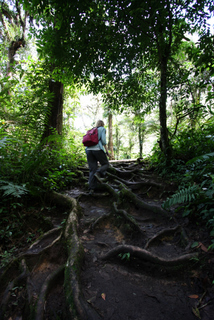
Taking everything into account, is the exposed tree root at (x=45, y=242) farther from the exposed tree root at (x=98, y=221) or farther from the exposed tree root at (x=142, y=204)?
the exposed tree root at (x=142, y=204)

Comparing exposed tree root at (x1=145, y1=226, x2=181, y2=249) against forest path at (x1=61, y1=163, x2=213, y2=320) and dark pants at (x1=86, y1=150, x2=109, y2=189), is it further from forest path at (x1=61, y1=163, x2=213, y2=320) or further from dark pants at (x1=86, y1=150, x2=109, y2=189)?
dark pants at (x1=86, y1=150, x2=109, y2=189)

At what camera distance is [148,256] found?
2.37 meters

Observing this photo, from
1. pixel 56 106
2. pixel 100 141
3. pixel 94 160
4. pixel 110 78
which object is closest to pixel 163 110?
pixel 110 78

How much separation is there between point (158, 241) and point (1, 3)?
14.3 m

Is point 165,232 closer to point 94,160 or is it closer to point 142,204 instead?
point 142,204

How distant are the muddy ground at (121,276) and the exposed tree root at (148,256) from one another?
0.04ft

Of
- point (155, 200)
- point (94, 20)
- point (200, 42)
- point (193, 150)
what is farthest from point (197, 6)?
point (155, 200)

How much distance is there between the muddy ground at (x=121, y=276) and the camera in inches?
70.4

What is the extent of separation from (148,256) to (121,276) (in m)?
0.48

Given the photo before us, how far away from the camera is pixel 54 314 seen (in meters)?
1.78

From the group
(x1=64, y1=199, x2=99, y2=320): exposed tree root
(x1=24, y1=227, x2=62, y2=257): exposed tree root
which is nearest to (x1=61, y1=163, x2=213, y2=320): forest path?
(x1=64, y1=199, x2=99, y2=320): exposed tree root

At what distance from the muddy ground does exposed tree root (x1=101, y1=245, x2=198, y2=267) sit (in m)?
0.01

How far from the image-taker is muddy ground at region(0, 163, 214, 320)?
5.87 feet

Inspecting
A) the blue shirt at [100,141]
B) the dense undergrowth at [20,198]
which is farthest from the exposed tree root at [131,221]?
the blue shirt at [100,141]
